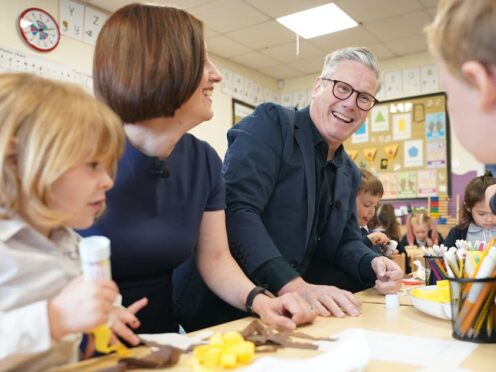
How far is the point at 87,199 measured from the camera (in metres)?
0.79

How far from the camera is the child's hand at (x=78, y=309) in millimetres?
649

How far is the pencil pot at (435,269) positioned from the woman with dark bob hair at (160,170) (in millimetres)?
490

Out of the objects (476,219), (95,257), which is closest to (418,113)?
(476,219)

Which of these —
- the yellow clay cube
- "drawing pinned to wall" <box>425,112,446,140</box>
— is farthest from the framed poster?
the yellow clay cube

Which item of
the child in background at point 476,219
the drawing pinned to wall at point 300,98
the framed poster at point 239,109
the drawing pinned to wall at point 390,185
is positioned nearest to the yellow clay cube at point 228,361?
the child in background at point 476,219

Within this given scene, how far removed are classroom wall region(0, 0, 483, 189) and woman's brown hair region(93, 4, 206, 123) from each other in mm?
1785

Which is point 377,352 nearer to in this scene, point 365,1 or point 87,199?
point 87,199

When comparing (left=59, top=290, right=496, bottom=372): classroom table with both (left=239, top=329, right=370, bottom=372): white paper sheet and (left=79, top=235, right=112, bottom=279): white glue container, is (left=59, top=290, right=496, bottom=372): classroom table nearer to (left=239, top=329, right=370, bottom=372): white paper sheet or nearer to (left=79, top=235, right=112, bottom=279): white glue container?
(left=239, top=329, right=370, bottom=372): white paper sheet

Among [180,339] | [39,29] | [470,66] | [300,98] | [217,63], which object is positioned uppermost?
[217,63]

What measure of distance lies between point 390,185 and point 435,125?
727mm

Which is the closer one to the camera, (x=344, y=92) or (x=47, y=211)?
(x=47, y=211)

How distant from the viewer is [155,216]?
1123 mm

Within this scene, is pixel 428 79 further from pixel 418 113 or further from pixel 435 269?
pixel 435 269

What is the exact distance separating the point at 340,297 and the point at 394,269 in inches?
15.0
